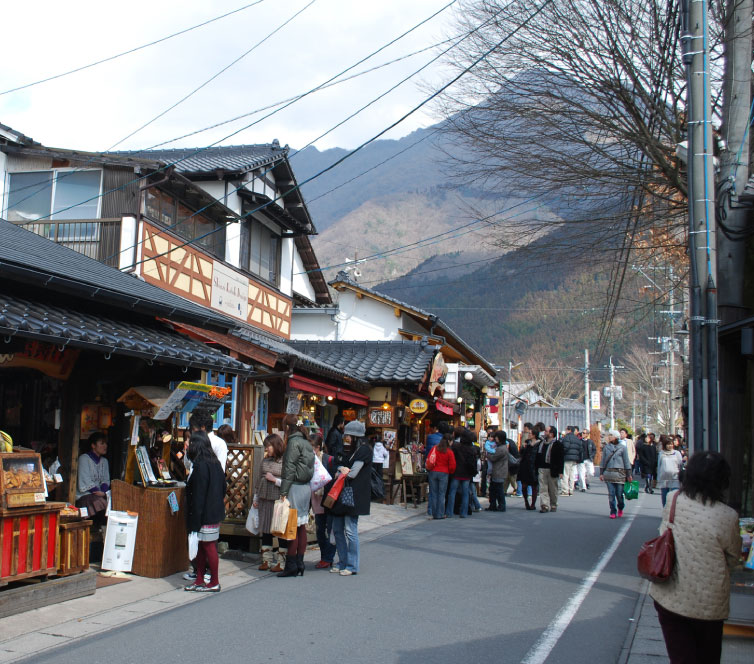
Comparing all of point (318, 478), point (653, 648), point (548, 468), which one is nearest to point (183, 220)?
point (318, 478)

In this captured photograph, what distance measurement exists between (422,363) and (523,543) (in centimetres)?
757

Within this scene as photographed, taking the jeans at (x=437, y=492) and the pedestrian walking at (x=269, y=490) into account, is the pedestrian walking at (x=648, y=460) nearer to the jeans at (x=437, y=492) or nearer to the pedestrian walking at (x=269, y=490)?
the jeans at (x=437, y=492)

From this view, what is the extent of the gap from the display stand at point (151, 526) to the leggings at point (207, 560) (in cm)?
75

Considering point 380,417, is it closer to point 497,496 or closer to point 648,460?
point 497,496

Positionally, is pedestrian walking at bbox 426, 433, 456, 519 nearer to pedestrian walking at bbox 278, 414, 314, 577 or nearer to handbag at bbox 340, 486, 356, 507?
handbag at bbox 340, 486, 356, 507

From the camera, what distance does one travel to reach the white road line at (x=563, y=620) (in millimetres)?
5832

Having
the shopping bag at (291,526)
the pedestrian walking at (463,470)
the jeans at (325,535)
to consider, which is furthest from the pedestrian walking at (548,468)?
the shopping bag at (291,526)

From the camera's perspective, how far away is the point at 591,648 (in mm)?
6105

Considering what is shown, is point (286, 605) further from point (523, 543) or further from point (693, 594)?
point (523, 543)

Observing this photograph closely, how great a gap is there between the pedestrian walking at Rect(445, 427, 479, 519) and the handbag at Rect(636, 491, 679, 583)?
11081 mm

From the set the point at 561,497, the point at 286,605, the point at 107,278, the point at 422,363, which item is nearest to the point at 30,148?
the point at 107,278

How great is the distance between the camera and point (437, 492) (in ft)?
49.9

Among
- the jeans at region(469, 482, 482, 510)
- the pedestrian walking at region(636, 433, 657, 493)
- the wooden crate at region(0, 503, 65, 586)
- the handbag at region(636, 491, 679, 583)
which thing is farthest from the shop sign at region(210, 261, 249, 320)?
the pedestrian walking at region(636, 433, 657, 493)

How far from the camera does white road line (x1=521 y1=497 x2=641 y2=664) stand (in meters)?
5.83
